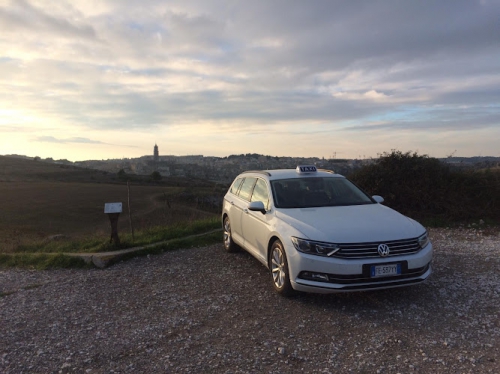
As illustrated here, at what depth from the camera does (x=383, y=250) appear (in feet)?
15.3

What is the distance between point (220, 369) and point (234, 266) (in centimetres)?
350

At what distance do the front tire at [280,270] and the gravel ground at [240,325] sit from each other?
149 mm

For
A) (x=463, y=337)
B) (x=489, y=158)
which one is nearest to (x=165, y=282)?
(x=463, y=337)

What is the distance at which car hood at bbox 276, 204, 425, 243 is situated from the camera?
15.6 feet

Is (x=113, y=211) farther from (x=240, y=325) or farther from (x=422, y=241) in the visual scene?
(x=422, y=241)

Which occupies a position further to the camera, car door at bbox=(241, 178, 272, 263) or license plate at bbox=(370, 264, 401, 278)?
car door at bbox=(241, 178, 272, 263)

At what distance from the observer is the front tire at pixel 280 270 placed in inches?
201

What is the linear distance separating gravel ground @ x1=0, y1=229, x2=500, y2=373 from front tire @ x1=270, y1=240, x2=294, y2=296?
0.15 m

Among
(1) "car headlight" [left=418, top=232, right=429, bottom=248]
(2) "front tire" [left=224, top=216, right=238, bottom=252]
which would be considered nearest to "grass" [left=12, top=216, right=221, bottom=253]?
(2) "front tire" [left=224, top=216, right=238, bottom=252]

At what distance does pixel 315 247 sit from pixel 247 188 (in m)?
2.88

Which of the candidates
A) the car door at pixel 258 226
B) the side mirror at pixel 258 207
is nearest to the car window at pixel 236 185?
the car door at pixel 258 226

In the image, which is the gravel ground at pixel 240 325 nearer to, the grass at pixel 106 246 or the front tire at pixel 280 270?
the front tire at pixel 280 270

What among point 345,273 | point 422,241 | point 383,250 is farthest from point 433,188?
point 345,273

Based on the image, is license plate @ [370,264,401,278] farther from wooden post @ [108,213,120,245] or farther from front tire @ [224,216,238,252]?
wooden post @ [108,213,120,245]
